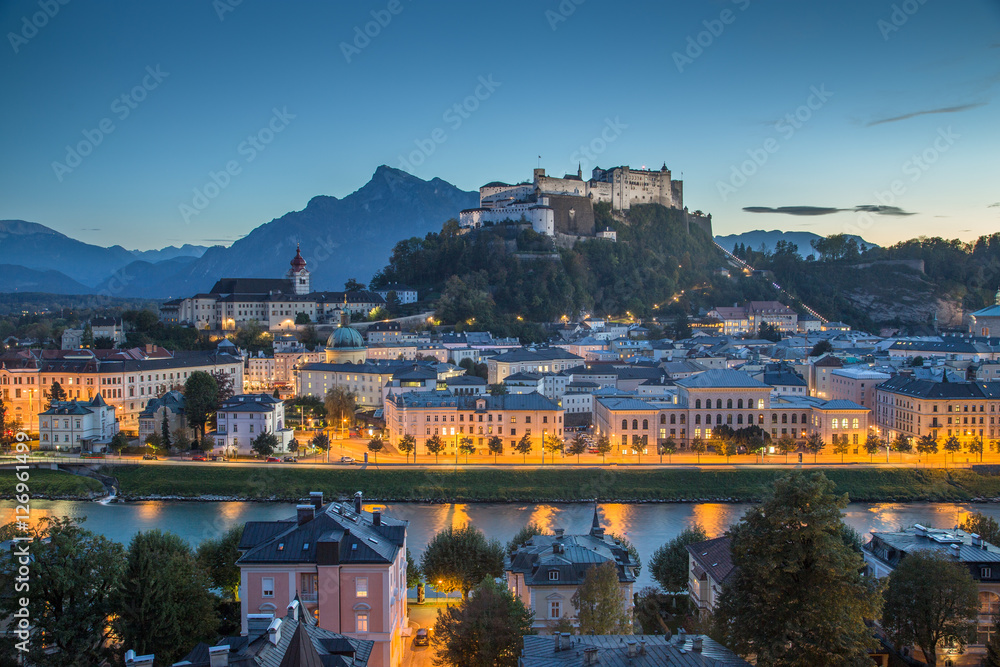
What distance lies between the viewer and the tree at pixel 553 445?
20.1 m

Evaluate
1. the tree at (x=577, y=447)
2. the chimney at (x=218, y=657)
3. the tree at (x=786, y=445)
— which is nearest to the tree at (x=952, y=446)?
the tree at (x=786, y=445)

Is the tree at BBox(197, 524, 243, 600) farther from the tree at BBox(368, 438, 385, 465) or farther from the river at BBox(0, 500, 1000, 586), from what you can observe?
the tree at BBox(368, 438, 385, 465)

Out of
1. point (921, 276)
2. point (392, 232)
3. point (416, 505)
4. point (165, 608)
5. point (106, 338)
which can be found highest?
point (392, 232)

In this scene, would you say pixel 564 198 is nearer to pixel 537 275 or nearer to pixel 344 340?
pixel 537 275

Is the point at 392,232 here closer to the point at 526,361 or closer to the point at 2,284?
the point at 2,284

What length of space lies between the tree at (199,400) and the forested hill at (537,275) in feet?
47.8

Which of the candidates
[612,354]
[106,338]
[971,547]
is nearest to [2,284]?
[106,338]

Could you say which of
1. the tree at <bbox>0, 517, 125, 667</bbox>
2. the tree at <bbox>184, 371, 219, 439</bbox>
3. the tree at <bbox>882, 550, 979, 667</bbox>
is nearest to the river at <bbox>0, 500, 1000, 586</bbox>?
the tree at <bbox>184, 371, 219, 439</bbox>

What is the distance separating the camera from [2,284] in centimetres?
8456

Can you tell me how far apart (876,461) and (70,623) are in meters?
19.3

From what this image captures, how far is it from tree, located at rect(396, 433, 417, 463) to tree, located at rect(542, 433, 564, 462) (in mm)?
3400

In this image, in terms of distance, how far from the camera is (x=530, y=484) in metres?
18.2

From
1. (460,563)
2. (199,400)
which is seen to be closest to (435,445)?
(199,400)

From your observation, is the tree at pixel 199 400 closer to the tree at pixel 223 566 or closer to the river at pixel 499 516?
the river at pixel 499 516
